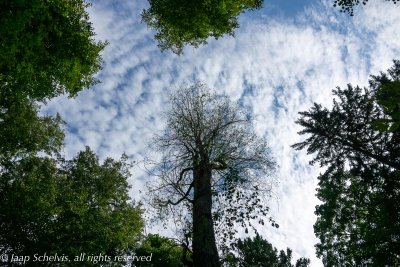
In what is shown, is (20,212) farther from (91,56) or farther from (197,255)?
(197,255)

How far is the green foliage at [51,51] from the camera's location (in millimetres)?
8844

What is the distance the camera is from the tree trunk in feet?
23.0

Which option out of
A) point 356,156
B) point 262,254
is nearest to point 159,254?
point 262,254

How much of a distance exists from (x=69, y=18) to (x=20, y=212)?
11.1 m

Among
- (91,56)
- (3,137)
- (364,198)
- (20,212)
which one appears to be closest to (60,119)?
(3,137)

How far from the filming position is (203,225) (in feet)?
25.3

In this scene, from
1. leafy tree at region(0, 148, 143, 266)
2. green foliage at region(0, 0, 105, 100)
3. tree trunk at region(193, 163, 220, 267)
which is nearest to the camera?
tree trunk at region(193, 163, 220, 267)

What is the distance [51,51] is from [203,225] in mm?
8408

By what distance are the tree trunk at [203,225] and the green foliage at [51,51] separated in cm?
625

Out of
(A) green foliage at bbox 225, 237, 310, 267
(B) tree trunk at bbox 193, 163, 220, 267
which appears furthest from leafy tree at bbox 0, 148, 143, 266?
(A) green foliage at bbox 225, 237, 310, 267

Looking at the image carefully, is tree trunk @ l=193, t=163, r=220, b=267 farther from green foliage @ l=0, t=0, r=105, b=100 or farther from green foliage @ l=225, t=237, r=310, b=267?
green foliage @ l=225, t=237, r=310, b=267

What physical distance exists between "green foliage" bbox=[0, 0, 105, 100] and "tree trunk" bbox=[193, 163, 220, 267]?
246 inches

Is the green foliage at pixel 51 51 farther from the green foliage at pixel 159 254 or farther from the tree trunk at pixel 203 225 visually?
the green foliage at pixel 159 254

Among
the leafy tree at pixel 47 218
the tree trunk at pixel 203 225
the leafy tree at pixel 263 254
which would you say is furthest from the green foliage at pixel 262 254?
the tree trunk at pixel 203 225
